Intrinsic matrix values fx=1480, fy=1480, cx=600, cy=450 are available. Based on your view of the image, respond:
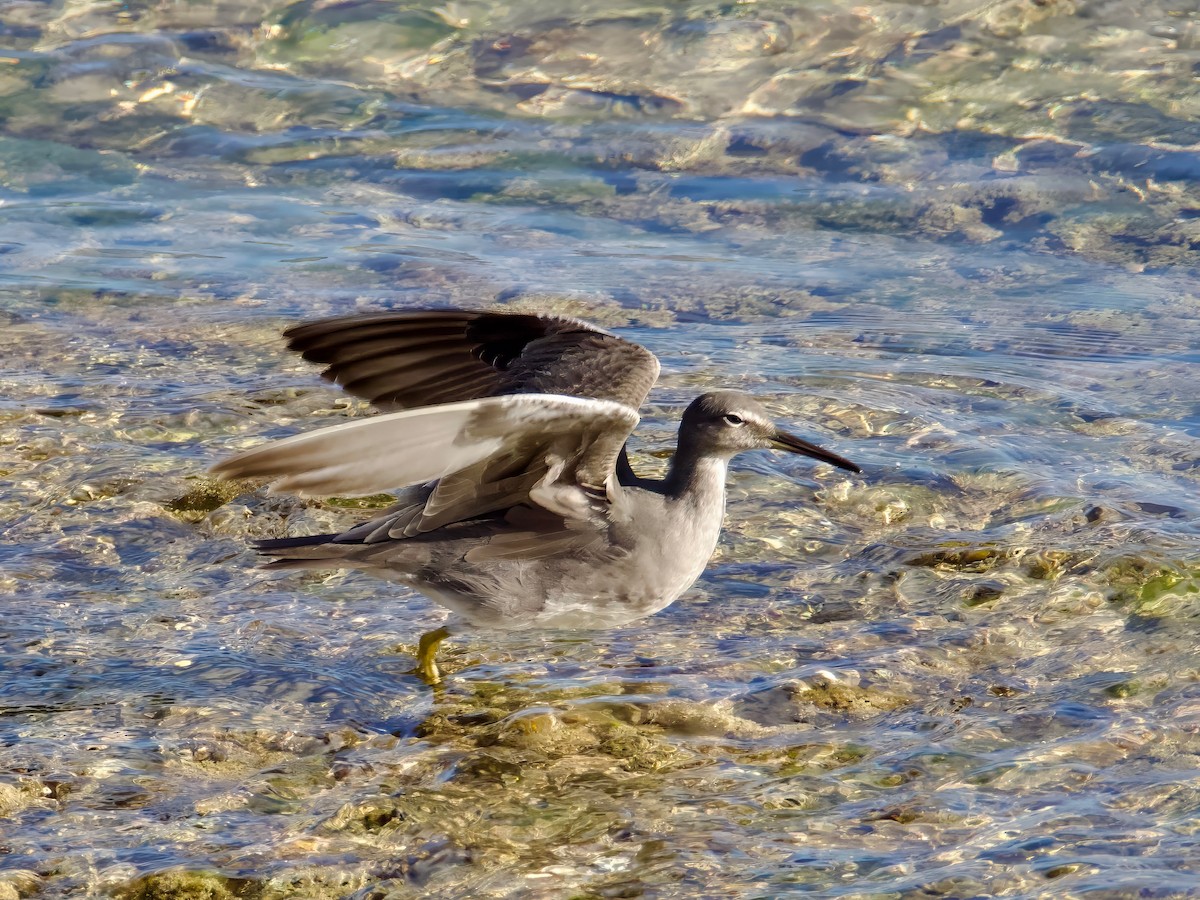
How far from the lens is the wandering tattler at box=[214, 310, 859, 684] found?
5121 millimetres

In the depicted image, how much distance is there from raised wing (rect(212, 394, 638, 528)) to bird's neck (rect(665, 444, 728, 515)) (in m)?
0.49

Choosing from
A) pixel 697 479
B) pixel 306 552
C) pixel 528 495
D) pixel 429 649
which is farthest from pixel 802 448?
pixel 306 552

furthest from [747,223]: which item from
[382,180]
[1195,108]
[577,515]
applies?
[577,515]

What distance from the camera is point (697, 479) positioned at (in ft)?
18.5

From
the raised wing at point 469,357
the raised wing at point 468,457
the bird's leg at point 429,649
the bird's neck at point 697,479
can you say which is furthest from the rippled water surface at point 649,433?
the raised wing at point 469,357

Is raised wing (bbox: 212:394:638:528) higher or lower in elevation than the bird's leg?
higher

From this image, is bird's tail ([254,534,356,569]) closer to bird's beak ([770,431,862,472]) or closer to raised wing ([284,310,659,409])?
raised wing ([284,310,659,409])

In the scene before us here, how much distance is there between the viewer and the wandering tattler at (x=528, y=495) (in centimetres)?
512

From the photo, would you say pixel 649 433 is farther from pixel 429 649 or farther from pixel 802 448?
pixel 429 649

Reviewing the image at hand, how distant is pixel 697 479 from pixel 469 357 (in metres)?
0.98

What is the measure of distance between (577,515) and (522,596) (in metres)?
0.37

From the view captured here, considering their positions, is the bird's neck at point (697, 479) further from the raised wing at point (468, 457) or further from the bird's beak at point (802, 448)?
the raised wing at point (468, 457)

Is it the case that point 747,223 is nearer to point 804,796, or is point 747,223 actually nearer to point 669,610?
point 669,610

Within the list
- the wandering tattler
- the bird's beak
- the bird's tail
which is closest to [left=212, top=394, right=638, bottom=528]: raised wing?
the wandering tattler
